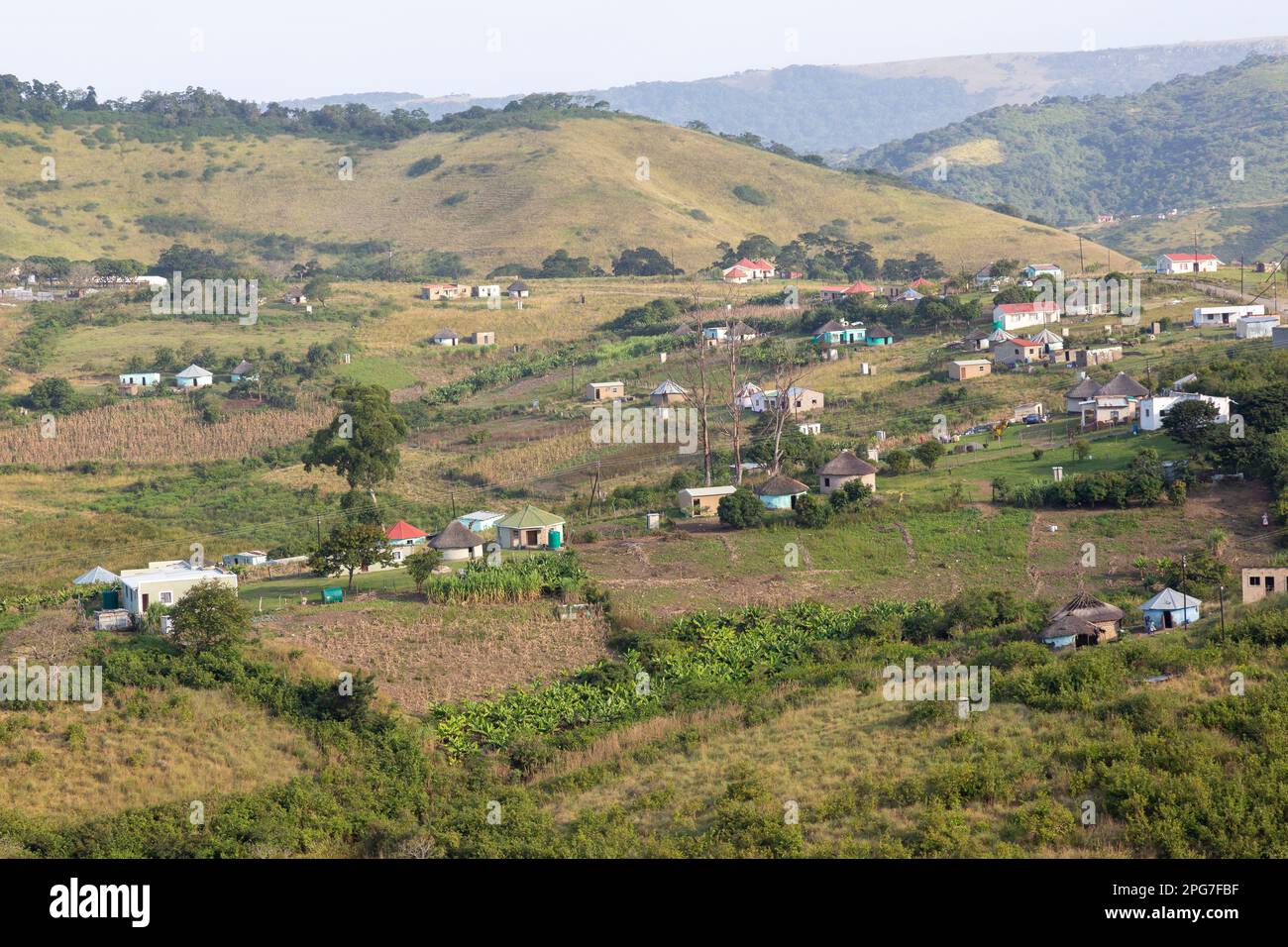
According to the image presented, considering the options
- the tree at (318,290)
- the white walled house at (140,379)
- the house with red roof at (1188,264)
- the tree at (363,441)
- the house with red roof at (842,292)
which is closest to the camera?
the tree at (363,441)

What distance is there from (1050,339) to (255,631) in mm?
39056

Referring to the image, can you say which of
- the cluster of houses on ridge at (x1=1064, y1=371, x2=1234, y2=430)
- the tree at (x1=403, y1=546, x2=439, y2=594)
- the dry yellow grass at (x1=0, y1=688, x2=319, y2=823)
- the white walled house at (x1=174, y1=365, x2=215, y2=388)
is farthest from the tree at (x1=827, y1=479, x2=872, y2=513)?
the white walled house at (x1=174, y1=365, x2=215, y2=388)

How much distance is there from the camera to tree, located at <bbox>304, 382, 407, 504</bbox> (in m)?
45.4

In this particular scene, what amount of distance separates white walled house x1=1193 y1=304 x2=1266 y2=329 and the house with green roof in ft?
116

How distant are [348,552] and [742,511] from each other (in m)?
11.3

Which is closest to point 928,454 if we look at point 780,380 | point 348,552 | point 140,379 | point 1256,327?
point 780,380

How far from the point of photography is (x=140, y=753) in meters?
26.3

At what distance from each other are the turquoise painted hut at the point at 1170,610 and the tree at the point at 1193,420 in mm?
12467

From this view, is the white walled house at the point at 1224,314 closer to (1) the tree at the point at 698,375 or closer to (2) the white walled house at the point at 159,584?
(1) the tree at the point at 698,375

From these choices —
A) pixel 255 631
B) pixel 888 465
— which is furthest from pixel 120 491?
pixel 888 465

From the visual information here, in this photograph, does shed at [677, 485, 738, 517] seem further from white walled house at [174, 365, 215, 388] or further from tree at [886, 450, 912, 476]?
white walled house at [174, 365, 215, 388]

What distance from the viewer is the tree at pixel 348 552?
36438 millimetres

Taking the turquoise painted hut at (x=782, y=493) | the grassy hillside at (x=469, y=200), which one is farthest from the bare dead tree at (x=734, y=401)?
the grassy hillside at (x=469, y=200)

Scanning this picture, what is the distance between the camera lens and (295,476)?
54219 mm
